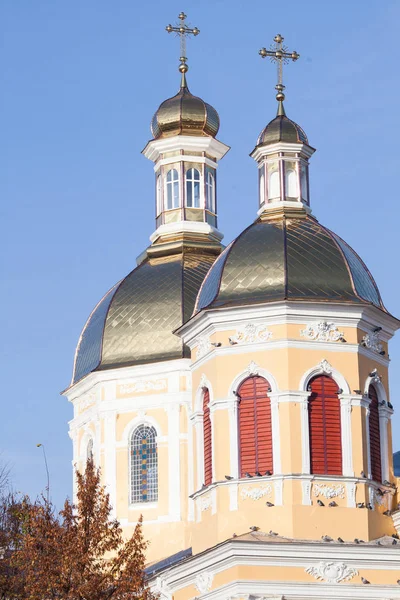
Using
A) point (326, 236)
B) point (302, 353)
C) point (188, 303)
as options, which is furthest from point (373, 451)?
point (188, 303)

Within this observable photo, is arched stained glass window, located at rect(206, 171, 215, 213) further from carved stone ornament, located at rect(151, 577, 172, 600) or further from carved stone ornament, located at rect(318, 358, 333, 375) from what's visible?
carved stone ornament, located at rect(151, 577, 172, 600)

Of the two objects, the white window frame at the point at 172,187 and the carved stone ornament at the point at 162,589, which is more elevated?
the white window frame at the point at 172,187

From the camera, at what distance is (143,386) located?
37438mm

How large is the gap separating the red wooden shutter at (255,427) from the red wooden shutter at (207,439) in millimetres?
1041

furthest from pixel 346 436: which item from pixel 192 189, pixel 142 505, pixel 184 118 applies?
pixel 184 118

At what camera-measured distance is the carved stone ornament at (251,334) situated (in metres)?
30.9

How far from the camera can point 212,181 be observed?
41656 mm

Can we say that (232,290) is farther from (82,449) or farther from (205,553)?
(82,449)

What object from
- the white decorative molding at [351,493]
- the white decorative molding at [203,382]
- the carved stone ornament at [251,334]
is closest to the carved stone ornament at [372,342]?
the carved stone ornament at [251,334]

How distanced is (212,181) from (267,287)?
10.9 m

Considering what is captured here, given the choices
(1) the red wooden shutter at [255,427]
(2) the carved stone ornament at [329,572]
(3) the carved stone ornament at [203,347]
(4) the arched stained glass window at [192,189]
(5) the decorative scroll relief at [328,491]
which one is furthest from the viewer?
(4) the arched stained glass window at [192,189]

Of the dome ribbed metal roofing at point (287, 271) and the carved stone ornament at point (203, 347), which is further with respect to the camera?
the carved stone ornament at point (203, 347)

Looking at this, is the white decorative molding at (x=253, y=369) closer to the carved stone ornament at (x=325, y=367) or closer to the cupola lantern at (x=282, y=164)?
the carved stone ornament at (x=325, y=367)

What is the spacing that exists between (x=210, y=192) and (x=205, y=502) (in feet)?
40.2
